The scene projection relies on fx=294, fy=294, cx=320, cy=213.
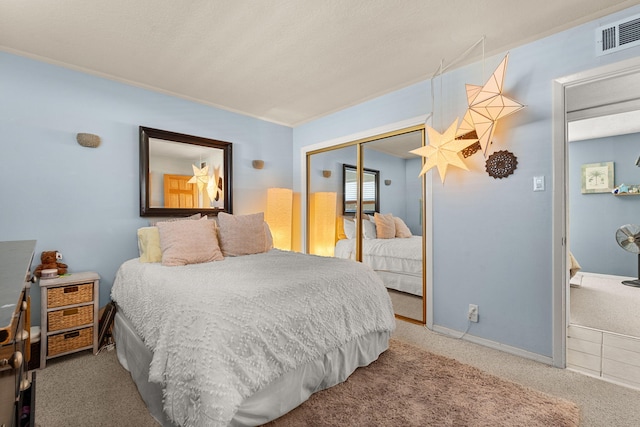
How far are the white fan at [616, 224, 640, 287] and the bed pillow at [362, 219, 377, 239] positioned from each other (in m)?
3.74

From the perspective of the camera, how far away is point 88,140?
2.68 metres

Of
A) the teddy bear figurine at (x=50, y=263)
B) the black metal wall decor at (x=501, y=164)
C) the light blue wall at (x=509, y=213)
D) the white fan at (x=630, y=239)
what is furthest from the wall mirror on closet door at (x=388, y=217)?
the white fan at (x=630, y=239)

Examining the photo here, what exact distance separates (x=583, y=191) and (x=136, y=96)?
6.60 metres

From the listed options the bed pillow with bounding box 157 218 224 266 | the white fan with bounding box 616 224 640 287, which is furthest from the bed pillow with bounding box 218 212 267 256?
the white fan with bounding box 616 224 640 287

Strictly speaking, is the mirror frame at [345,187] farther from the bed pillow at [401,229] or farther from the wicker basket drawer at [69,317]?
the wicker basket drawer at [69,317]

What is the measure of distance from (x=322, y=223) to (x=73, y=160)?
276cm

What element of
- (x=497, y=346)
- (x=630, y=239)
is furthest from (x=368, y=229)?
(x=630, y=239)

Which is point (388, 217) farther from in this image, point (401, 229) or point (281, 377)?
point (281, 377)

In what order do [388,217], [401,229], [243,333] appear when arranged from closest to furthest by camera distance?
[243,333] < [401,229] < [388,217]

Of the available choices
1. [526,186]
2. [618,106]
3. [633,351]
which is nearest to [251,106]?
[526,186]

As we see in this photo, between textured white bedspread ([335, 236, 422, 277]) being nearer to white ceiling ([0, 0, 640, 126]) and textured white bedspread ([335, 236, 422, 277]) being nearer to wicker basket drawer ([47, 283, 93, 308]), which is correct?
white ceiling ([0, 0, 640, 126])

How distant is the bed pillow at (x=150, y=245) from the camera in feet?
8.49

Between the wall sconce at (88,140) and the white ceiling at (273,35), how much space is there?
619mm

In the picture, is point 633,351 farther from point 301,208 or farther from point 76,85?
point 76,85
